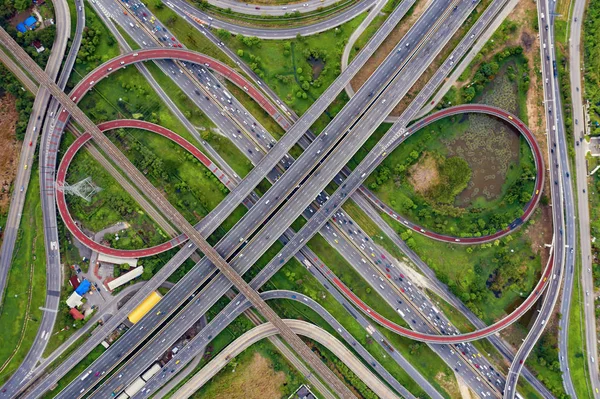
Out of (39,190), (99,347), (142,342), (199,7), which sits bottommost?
(142,342)

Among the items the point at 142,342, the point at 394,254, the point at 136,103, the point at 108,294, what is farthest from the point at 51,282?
the point at 394,254

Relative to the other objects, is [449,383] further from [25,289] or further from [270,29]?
[25,289]

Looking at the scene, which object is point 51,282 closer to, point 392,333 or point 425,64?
point 392,333

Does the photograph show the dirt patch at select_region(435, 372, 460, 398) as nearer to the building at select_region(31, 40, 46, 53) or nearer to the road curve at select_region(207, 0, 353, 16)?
the road curve at select_region(207, 0, 353, 16)

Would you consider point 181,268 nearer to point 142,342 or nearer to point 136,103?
point 142,342

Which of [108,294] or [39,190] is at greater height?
[39,190]

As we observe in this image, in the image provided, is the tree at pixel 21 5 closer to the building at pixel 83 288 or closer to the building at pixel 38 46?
the building at pixel 38 46

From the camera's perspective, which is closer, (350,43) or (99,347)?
(99,347)

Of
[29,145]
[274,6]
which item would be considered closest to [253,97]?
[274,6]
